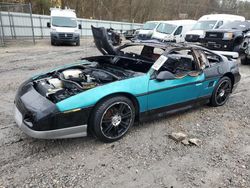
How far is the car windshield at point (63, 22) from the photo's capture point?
641 inches

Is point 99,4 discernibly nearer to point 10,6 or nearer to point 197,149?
point 10,6

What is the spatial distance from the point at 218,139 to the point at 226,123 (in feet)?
2.38

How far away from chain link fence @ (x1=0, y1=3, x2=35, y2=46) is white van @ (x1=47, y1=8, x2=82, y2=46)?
1.63 meters

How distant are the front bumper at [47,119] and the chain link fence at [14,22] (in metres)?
13.7

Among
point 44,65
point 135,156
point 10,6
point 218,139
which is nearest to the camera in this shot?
point 135,156

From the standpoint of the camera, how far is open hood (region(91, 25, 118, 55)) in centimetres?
473

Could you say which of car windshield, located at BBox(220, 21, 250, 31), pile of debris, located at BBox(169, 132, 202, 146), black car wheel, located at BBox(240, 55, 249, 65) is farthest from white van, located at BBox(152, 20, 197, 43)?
pile of debris, located at BBox(169, 132, 202, 146)

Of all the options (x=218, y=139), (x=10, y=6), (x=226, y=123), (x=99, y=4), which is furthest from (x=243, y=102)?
(x=99, y=4)

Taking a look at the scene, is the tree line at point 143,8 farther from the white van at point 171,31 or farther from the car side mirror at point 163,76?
the car side mirror at point 163,76

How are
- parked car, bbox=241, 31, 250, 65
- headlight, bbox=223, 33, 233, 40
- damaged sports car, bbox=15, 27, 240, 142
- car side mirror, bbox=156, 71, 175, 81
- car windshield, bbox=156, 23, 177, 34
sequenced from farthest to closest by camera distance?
car windshield, bbox=156, 23, 177, 34
headlight, bbox=223, 33, 233, 40
parked car, bbox=241, 31, 250, 65
car side mirror, bbox=156, 71, 175, 81
damaged sports car, bbox=15, 27, 240, 142

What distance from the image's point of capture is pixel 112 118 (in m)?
3.49

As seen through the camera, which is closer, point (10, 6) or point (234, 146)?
point (234, 146)

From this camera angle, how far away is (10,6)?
1578cm

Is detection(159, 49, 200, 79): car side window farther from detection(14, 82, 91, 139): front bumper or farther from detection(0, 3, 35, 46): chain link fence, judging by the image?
detection(0, 3, 35, 46): chain link fence
